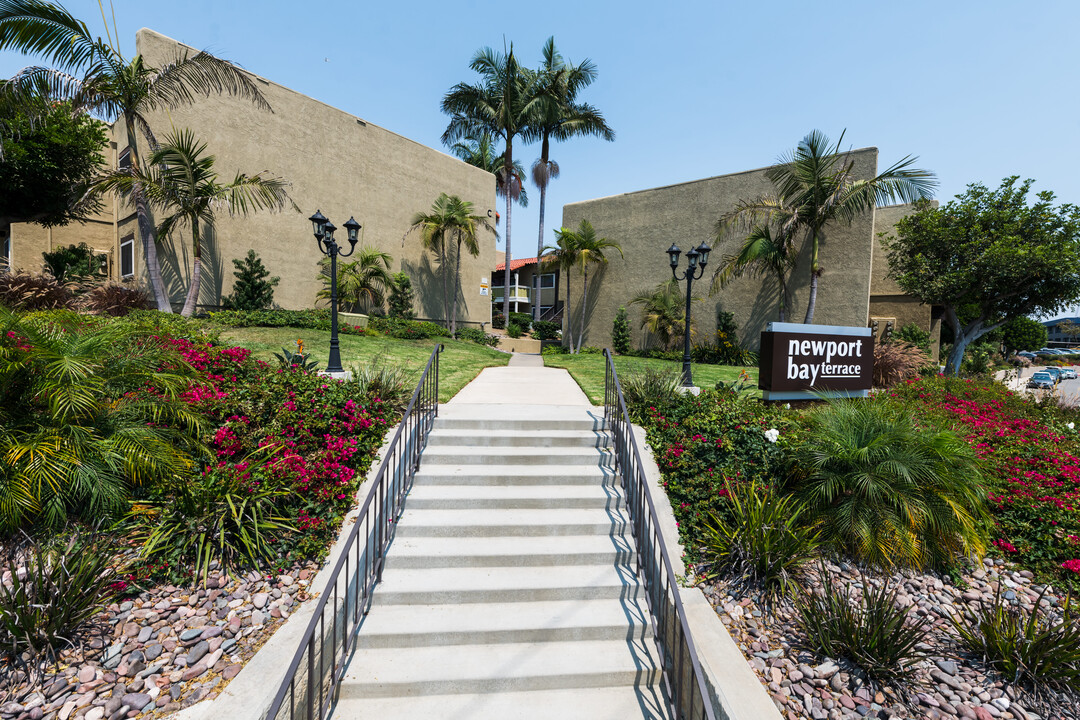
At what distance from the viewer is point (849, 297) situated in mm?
14453

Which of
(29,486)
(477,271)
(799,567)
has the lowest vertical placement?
(799,567)

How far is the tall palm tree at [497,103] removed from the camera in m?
20.7

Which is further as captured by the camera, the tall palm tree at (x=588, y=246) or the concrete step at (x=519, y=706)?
the tall palm tree at (x=588, y=246)

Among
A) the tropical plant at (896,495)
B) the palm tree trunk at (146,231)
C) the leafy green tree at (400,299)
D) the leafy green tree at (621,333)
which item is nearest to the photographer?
the tropical plant at (896,495)

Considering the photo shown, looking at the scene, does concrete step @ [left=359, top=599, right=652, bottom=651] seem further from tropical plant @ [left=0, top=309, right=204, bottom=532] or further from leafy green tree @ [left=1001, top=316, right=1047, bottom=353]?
leafy green tree @ [left=1001, top=316, right=1047, bottom=353]

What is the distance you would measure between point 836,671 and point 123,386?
6576 mm

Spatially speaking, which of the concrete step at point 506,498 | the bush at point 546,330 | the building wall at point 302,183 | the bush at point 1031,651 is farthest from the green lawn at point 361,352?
the bush at point 546,330

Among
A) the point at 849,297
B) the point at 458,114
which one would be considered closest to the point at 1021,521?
the point at 849,297

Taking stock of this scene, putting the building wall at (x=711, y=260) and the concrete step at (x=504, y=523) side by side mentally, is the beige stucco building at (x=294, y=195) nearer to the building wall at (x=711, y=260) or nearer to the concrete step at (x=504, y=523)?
the building wall at (x=711, y=260)

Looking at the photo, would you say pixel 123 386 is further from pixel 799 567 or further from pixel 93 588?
pixel 799 567

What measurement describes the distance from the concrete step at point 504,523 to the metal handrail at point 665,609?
12.1 inches

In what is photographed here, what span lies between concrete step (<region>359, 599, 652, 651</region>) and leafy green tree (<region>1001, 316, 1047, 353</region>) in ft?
126

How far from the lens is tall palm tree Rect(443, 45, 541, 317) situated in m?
20.7

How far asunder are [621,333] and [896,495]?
14896 mm
